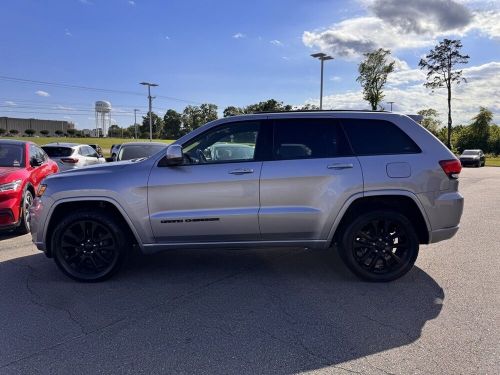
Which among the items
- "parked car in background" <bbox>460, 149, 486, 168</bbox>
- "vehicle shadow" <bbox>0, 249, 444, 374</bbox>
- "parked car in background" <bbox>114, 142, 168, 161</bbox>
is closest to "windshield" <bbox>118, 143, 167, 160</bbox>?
"parked car in background" <bbox>114, 142, 168, 161</bbox>

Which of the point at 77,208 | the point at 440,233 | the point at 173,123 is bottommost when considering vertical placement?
the point at 440,233

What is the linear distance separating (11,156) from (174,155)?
16.5 feet

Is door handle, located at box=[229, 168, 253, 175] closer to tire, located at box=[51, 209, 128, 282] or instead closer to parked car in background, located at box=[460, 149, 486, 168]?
tire, located at box=[51, 209, 128, 282]

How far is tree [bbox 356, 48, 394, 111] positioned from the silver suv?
151 feet

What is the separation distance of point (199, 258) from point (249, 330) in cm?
222

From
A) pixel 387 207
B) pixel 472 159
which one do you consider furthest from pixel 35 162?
pixel 472 159

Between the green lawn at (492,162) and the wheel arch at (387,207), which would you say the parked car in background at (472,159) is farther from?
the wheel arch at (387,207)

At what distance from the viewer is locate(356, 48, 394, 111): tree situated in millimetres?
48156

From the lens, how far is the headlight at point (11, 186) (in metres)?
6.63

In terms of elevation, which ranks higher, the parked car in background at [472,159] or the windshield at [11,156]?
the windshield at [11,156]

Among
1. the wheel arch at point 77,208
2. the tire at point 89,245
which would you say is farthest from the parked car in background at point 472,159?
the tire at point 89,245

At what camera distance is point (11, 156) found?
7.85 m

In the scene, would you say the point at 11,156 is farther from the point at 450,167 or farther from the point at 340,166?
the point at 450,167

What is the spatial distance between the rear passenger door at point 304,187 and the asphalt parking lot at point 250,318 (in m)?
0.67
